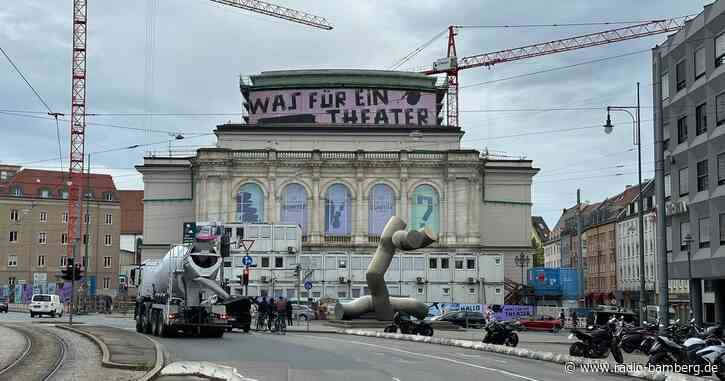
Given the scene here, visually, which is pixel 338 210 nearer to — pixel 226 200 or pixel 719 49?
pixel 226 200

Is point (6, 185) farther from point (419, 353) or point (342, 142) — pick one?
point (419, 353)

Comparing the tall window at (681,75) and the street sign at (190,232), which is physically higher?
the tall window at (681,75)

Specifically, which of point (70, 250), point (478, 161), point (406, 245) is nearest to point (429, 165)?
point (478, 161)

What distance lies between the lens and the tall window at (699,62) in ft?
143

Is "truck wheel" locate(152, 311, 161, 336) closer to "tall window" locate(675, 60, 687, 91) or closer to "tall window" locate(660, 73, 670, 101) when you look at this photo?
"tall window" locate(675, 60, 687, 91)

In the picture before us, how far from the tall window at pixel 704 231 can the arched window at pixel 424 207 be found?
55.9m

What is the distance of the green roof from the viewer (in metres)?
107

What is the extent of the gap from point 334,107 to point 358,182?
1198 centimetres

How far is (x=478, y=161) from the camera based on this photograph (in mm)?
100250

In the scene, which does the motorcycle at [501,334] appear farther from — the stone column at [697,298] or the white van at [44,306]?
the white van at [44,306]

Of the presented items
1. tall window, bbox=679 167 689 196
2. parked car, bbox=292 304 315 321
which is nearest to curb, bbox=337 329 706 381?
tall window, bbox=679 167 689 196

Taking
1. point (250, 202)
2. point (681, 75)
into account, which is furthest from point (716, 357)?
point (250, 202)

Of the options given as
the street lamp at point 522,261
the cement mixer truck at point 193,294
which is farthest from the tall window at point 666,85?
the street lamp at point 522,261

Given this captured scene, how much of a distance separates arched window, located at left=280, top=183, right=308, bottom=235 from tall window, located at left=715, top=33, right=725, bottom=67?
203 ft
